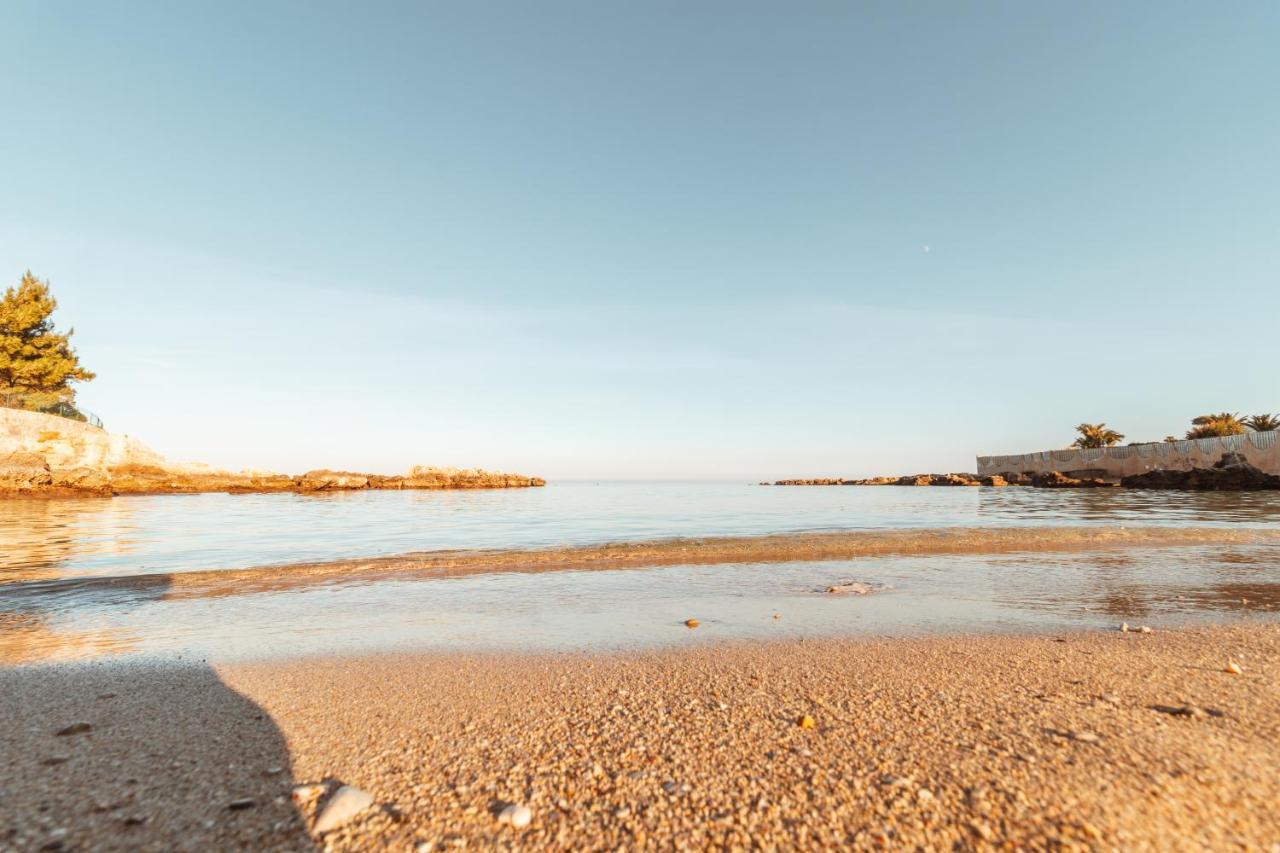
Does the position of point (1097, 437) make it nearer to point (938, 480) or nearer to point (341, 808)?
point (938, 480)

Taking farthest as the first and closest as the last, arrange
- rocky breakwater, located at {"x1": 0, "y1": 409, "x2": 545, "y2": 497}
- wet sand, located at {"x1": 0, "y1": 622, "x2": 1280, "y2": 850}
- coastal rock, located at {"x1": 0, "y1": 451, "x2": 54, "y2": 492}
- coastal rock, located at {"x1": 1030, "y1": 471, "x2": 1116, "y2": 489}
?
1. coastal rock, located at {"x1": 1030, "y1": 471, "x2": 1116, "y2": 489}
2. rocky breakwater, located at {"x1": 0, "y1": 409, "x2": 545, "y2": 497}
3. coastal rock, located at {"x1": 0, "y1": 451, "x2": 54, "y2": 492}
4. wet sand, located at {"x1": 0, "y1": 622, "x2": 1280, "y2": 850}

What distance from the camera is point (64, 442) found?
41438 mm

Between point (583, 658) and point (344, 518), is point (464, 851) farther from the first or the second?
point (344, 518)

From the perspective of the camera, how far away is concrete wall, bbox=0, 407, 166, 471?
38.4 meters

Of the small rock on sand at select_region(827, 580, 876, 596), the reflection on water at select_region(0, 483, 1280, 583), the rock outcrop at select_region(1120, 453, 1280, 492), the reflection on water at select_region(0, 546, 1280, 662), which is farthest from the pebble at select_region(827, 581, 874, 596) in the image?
the rock outcrop at select_region(1120, 453, 1280, 492)

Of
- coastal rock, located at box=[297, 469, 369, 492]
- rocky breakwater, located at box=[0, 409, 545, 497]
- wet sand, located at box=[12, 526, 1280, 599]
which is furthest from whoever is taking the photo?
coastal rock, located at box=[297, 469, 369, 492]

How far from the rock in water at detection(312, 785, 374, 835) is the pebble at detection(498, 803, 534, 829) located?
65cm

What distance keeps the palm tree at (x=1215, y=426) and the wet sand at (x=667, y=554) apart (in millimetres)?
55148

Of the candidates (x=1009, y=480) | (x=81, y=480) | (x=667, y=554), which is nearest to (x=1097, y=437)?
(x=1009, y=480)

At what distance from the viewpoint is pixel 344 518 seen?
23.9m

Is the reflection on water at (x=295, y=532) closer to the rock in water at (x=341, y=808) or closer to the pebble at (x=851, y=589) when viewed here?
the pebble at (x=851, y=589)

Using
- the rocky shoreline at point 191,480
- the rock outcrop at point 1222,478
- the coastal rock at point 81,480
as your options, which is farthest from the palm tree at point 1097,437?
the coastal rock at point 81,480

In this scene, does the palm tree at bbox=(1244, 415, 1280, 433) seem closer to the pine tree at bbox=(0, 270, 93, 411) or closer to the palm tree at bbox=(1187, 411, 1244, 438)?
the palm tree at bbox=(1187, 411, 1244, 438)

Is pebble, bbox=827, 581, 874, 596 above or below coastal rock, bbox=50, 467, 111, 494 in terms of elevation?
below
